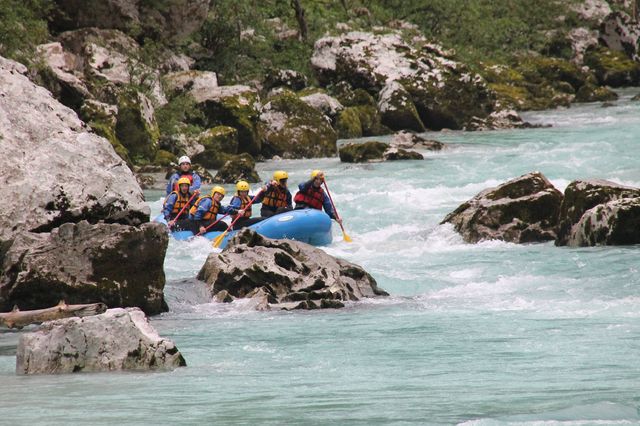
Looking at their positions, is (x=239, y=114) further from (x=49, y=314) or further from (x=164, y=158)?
(x=49, y=314)

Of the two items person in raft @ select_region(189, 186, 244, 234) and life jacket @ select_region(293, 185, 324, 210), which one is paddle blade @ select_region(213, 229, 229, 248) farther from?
life jacket @ select_region(293, 185, 324, 210)

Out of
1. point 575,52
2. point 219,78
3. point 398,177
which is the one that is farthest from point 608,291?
point 575,52

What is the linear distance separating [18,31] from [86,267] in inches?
494

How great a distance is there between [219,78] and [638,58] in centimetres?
1867

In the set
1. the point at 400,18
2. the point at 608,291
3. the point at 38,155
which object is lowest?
the point at 608,291

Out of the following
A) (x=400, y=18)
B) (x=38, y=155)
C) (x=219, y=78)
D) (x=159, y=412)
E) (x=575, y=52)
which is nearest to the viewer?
(x=159, y=412)

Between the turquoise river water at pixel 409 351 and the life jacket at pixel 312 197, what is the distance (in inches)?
25.6

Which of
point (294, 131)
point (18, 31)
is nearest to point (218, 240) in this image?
point (18, 31)

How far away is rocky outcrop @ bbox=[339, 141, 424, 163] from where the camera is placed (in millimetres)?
23594

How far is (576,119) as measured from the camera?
29.3 metres

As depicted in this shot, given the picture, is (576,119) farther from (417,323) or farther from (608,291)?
(417,323)

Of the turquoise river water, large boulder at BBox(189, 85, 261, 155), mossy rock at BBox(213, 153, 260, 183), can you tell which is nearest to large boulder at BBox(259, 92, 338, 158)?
large boulder at BBox(189, 85, 261, 155)

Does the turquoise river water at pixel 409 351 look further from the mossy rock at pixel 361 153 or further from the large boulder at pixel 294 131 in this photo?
the large boulder at pixel 294 131

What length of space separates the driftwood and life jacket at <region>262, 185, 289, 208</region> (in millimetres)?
7057
